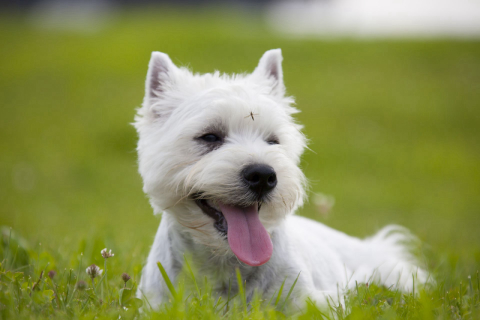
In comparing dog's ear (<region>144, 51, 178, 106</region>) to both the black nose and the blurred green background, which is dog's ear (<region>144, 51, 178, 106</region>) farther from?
the blurred green background

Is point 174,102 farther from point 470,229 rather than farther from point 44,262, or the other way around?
point 470,229

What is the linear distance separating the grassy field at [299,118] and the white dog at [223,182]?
0.68 m

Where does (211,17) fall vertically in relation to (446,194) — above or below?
above

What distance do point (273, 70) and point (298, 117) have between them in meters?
14.7

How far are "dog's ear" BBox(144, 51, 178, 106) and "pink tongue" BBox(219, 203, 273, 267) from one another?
51.8 inches

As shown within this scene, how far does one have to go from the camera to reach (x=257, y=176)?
3.66 metres

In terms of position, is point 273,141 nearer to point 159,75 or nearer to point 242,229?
point 242,229

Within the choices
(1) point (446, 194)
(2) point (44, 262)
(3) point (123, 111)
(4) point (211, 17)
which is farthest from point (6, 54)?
(2) point (44, 262)

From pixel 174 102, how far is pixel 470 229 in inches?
383

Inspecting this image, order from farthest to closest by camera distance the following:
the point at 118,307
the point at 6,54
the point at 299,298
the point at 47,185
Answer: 1. the point at 6,54
2. the point at 47,185
3. the point at 299,298
4. the point at 118,307

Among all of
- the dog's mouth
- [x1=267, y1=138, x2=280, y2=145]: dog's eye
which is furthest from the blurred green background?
[x1=267, y1=138, x2=280, y2=145]: dog's eye

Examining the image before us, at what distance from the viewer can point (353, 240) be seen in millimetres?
5613

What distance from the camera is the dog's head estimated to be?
12.0 feet

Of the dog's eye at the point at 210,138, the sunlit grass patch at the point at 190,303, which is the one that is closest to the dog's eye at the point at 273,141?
the dog's eye at the point at 210,138
